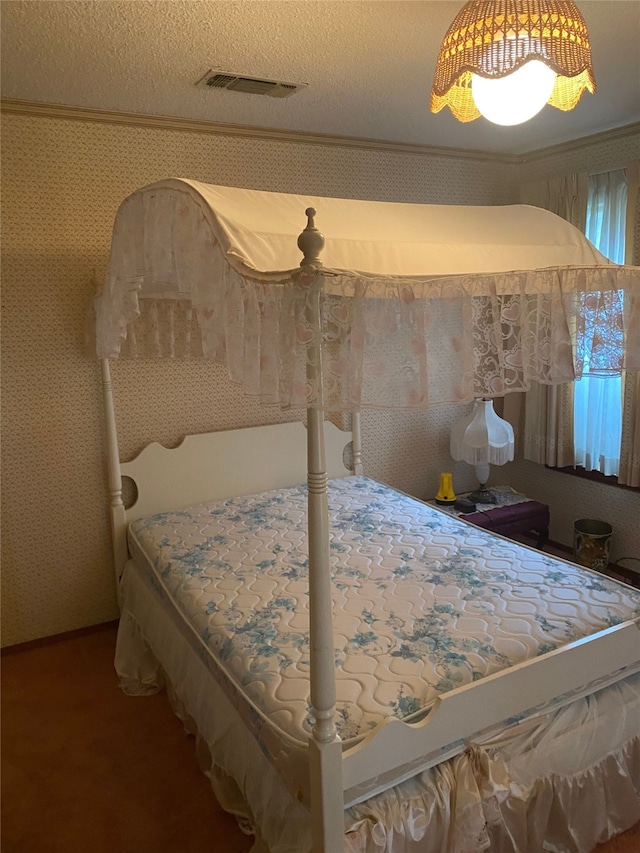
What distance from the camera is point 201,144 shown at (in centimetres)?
320

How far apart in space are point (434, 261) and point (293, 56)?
927mm

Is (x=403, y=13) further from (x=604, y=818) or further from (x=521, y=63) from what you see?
(x=604, y=818)

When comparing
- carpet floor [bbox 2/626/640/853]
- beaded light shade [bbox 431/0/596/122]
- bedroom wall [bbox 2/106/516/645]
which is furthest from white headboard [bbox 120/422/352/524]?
beaded light shade [bbox 431/0/596/122]

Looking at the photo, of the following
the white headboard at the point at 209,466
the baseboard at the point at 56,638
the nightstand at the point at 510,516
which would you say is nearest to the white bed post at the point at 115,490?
the white headboard at the point at 209,466

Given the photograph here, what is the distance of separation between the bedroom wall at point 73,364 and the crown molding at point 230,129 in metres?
0.03

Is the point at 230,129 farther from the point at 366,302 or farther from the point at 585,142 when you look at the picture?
the point at 366,302

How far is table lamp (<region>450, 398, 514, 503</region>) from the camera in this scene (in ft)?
12.1

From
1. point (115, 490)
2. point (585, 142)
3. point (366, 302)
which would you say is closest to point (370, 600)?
point (366, 302)

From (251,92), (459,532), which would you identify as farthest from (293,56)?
(459,532)

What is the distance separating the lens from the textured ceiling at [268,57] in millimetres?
1987

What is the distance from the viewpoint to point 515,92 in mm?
1684

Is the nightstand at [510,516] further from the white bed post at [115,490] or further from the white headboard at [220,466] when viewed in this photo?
the white bed post at [115,490]

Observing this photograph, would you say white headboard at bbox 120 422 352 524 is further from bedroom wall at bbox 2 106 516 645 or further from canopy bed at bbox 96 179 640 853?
canopy bed at bbox 96 179 640 853

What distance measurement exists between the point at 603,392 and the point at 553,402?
0.29 metres
